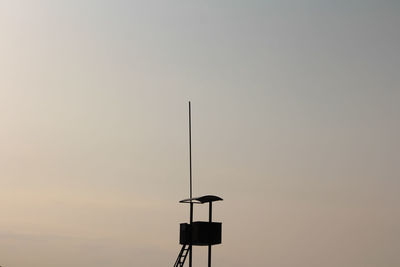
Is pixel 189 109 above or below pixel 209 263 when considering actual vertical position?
above

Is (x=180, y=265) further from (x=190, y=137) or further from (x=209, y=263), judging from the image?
(x=190, y=137)

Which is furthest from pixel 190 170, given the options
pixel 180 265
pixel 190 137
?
pixel 180 265

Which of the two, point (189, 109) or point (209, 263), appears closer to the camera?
point (209, 263)

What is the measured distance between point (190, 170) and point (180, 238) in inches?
191

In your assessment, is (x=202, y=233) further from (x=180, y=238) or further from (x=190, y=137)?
(x=190, y=137)

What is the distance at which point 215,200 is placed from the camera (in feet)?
146

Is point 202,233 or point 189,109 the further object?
point 189,109

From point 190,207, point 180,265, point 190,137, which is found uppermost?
point 190,137

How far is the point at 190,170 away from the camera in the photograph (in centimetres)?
4834

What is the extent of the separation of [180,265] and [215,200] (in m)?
5.31

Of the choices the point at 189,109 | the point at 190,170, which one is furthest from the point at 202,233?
the point at 189,109

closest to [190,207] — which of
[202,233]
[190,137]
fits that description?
[202,233]

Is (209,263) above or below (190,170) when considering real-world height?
below

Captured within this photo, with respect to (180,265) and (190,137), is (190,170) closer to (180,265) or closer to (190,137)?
(190,137)
